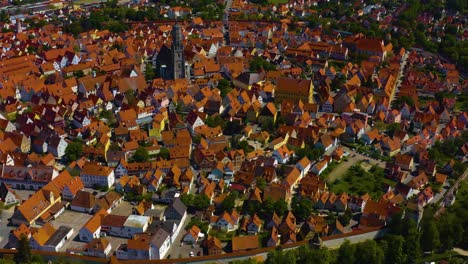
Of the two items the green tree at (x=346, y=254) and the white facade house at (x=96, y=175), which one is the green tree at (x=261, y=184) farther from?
the white facade house at (x=96, y=175)

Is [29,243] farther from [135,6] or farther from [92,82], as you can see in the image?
[135,6]

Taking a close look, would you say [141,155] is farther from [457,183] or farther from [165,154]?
[457,183]

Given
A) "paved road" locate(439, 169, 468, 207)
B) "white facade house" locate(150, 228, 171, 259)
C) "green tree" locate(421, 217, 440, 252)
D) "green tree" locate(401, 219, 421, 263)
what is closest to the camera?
"white facade house" locate(150, 228, 171, 259)

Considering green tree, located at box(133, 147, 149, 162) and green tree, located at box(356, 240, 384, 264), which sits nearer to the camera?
green tree, located at box(356, 240, 384, 264)

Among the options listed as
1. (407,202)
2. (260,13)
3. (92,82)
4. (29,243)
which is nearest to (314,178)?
(407,202)

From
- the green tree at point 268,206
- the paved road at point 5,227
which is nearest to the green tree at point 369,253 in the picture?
the green tree at point 268,206

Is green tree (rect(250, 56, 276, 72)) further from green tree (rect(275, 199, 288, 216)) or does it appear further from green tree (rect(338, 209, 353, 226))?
green tree (rect(338, 209, 353, 226))

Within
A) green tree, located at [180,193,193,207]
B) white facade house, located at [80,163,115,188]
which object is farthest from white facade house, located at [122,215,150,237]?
white facade house, located at [80,163,115,188]
